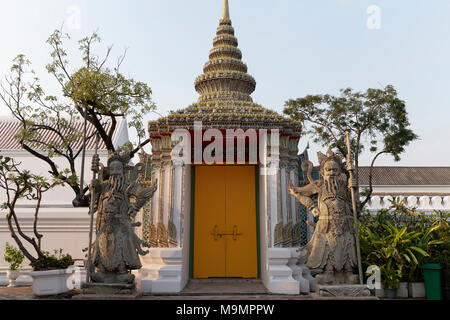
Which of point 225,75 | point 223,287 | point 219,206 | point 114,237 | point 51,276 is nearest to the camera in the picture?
point 114,237

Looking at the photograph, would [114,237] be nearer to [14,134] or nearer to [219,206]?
[219,206]

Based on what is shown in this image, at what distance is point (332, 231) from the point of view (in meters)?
5.50

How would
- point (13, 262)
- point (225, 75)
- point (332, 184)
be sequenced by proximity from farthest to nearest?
point (225, 75)
point (13, 262)
point (332, 184)

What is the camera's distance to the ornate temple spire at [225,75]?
26.9 ft

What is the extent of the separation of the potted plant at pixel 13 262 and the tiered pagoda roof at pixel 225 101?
389 cm

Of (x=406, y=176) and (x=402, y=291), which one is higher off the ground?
(x=406, y=176)

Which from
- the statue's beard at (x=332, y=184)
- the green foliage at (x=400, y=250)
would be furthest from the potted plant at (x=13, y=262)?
the green foliage at (x=400, y=250)

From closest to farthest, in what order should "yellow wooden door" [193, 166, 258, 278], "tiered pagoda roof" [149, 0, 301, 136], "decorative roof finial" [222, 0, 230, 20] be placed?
"tiered pagoda roof" [149, 0, 301, 136] < "yellow wooden door" [193, 166, 258, 278] < "decorative roof finial" [222, 0, 230, 20]

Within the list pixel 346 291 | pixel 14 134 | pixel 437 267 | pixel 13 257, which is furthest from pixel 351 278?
pixel 14 134

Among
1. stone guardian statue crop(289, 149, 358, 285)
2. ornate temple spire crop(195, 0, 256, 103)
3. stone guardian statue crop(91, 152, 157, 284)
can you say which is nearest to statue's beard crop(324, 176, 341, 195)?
stone guardian statue crop(289, 149, 358, 285)

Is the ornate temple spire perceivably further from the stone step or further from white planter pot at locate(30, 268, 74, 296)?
white planter pot at locate(30, 268, 74, 296)

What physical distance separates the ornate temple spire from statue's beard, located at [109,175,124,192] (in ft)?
10.3

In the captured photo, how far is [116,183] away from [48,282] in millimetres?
2184

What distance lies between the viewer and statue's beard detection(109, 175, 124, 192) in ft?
18.8
